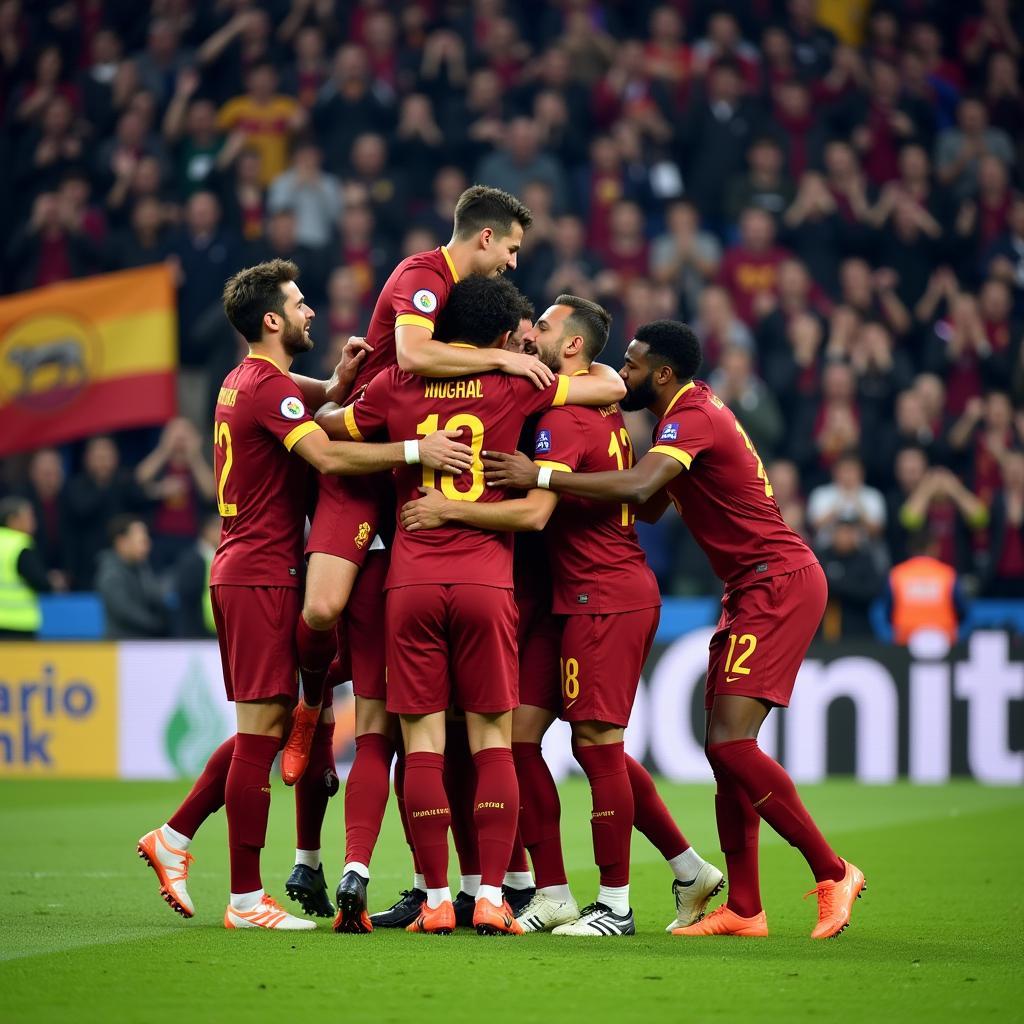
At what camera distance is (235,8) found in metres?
18.6

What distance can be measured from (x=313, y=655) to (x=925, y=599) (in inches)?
341

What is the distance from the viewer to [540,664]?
6969mm

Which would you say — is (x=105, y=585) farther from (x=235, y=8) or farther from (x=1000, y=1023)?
(x=1000, y=1023)

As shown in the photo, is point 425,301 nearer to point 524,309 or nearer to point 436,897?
point 524,309

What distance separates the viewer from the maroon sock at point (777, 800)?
6613 mm

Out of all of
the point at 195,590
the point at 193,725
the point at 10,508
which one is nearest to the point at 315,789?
the point at 193,725

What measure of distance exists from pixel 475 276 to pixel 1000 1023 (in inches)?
137

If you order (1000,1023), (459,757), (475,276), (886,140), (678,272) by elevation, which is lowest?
(1000,1023)

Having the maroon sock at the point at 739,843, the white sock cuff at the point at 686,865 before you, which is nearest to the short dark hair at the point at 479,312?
the maroon sock at the point at 739,843

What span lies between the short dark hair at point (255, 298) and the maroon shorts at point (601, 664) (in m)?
1.67

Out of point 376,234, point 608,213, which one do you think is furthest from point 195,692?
point 608,213

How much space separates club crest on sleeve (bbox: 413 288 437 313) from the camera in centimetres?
672

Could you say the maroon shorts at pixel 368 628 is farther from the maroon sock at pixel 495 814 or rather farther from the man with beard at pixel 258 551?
the maroon sock at pixel 495 814

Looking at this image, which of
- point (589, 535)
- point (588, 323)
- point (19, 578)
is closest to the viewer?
point (589, 535)
